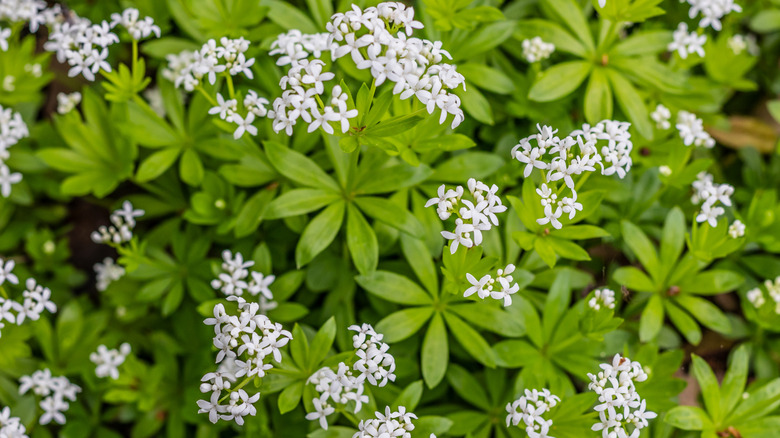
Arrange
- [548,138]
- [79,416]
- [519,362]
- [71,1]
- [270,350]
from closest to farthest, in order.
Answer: [270,350]
[548,138]
[519,362]
[79,416]
[71,1]

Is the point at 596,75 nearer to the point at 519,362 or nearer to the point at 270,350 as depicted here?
the point at 519,362

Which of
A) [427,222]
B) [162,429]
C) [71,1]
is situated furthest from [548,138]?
[71,1]

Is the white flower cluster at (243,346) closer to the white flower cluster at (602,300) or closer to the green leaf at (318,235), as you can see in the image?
the green leaf at (318,235)

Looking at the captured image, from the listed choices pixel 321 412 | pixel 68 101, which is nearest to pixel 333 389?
pixel 321 412

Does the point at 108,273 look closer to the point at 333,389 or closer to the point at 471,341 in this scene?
the point at 333,389

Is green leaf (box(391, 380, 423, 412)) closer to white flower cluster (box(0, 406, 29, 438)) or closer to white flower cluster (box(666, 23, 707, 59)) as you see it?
white flower cluster (box(0, 406, 29, 438))
